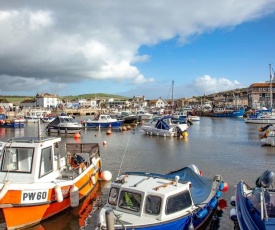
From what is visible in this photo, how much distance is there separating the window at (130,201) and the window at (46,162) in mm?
4019

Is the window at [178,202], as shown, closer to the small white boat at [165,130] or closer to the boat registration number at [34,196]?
the boat registration number at [34,196]

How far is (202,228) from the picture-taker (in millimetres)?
11688

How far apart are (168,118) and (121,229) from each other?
37.5m

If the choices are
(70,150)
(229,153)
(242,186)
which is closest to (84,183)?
(70,150)

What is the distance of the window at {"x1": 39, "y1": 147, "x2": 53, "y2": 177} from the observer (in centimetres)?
1216

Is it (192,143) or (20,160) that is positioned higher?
(20,160)

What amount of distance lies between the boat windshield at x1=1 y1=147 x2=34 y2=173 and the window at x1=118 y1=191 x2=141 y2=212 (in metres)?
4.28

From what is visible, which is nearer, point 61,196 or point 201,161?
point 61,196

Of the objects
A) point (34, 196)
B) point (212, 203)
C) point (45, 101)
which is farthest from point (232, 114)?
point (45, 101)

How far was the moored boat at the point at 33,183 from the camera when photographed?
419 inches

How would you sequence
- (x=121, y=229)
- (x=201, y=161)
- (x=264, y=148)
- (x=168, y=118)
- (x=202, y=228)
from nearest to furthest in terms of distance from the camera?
(x=121, y=229)
(x=202, y=228)
(x=201, y=161)
(x=264, y=148)
(x=168, y=118)

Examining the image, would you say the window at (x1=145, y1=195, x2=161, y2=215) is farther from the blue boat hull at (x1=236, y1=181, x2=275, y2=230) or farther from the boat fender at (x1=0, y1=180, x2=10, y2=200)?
the boat fender at (x1=0, y1=180, x2=10, y2=200)

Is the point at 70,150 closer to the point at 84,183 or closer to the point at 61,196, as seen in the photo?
the point at 84,183

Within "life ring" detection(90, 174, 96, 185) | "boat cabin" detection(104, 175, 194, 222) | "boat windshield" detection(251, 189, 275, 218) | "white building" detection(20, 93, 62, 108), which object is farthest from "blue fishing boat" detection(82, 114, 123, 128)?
"white building" detection(20, 93, 62, 108)
